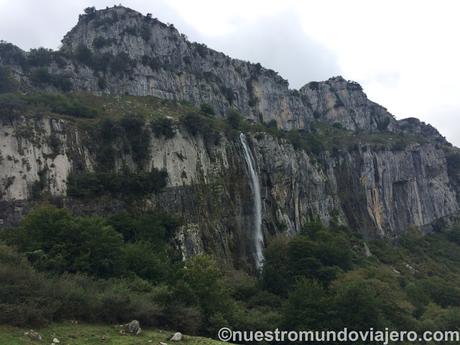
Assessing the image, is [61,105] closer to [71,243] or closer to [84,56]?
[71,243]

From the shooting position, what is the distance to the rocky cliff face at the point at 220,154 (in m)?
42.6

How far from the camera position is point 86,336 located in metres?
19.5

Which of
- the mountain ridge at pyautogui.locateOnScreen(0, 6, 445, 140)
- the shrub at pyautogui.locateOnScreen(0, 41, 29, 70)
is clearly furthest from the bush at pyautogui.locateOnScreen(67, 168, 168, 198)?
the shrub at pyautogui.locateOnScreen(0, 41, 29, 70)

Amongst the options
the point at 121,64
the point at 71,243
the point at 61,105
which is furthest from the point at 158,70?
the point at 71,243

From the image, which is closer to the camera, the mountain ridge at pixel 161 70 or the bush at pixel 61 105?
the bush at pixel 61 105

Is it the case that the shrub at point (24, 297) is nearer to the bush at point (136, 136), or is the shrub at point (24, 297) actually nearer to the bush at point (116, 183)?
the bush at point (116, 183)

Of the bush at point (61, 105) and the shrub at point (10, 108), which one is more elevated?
the bush at point (61, 105)

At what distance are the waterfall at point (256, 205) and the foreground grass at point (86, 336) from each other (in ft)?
99.2

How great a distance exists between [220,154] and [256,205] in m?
6.66

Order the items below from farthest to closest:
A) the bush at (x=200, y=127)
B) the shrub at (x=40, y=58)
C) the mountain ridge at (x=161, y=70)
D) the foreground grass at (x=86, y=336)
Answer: the mountain ridge at (x=161, y=70) → the shrub at (x=40, y=58) → the bush at (x=200, y=127) → the foreground grass at (x=86, y=336)

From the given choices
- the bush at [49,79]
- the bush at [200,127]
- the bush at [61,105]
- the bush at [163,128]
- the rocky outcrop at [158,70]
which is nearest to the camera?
the bush at [61,105]

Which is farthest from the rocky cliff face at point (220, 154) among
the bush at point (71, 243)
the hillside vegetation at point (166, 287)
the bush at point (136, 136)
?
the bush at point (71, 243)

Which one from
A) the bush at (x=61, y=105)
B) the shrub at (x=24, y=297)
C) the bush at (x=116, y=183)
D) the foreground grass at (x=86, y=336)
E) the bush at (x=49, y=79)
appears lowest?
the foreground grass at (x=86, y=336)

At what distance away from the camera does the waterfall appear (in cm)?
5241
